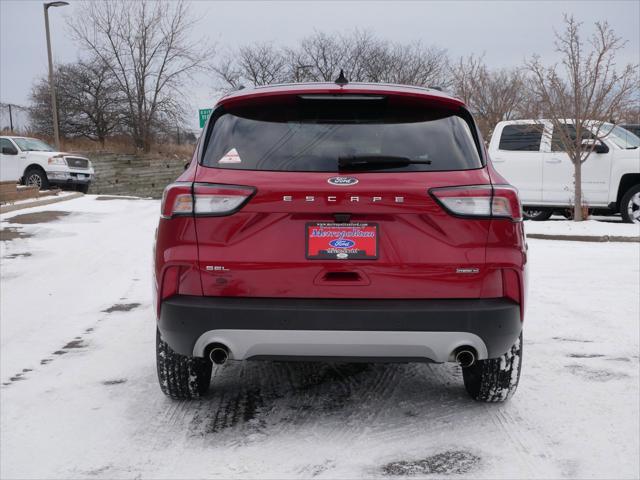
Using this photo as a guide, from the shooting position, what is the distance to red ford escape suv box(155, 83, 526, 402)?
3172mm

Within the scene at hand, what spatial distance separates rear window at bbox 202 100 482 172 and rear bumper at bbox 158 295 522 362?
0.65 meters

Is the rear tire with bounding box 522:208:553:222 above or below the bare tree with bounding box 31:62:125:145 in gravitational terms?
below

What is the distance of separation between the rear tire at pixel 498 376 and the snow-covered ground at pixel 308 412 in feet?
0.32

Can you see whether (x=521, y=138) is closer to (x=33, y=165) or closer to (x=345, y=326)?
(x=345, y=326)

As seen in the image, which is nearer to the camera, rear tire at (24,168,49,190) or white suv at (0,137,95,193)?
white suv at (0,137,95,193)

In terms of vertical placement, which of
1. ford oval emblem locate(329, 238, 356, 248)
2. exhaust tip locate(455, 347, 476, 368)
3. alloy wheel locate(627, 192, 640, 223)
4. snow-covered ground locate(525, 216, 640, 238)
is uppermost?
ford oval emblem locate(329, 238, 356, 248)

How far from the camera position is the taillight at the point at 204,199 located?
3209mm

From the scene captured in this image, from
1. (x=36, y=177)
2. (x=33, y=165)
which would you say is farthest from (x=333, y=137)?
(x=33, y=165)

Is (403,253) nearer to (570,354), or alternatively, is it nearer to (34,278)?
(570,354)

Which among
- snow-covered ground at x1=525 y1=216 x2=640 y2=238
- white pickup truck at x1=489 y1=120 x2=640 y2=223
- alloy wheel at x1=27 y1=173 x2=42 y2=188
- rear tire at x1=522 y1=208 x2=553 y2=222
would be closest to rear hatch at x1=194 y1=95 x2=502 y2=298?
snow-covered ground at x1=525 y1=216 x2=640 y2=238

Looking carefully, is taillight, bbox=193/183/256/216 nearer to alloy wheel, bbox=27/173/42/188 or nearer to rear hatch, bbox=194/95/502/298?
rear hatch, bbox=194/95/502/298

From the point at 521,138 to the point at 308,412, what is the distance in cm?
1070

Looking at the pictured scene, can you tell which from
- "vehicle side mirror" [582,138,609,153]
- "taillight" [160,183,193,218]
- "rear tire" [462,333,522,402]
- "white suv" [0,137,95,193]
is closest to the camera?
"taillight" [160,183,193,218]

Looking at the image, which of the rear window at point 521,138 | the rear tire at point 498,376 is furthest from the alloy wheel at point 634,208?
the rear tire at point 498,376
